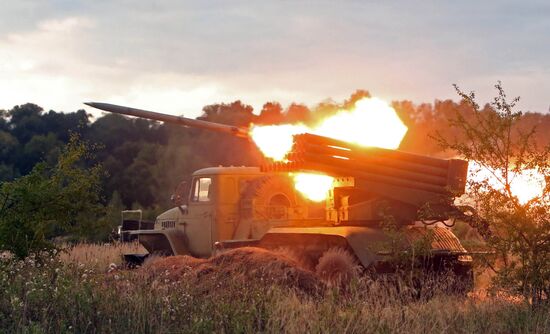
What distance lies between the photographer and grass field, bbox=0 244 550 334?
352 inches

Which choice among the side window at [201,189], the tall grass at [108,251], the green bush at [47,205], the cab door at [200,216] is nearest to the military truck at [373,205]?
the cab door at [200,216]

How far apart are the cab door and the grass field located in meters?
5.75

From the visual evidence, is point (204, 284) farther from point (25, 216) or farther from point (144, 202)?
point (144, 202)

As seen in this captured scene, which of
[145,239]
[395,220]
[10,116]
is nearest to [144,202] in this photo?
[10,116]

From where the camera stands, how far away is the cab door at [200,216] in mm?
→ 17734

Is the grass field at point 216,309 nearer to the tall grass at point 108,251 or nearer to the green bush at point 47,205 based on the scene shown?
the green bush at point 47,205

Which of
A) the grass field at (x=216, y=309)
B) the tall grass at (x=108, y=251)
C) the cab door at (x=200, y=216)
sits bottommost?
the tall grass at (x=108, y=251)

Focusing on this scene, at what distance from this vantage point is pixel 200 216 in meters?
17.9

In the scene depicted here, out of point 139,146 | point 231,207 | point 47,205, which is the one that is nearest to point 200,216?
point 231,207

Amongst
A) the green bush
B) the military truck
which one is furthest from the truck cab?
the green bush

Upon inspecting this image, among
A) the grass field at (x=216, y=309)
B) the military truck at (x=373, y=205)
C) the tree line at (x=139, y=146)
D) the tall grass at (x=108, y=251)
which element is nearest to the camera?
the grass field at (x=216, y=309)

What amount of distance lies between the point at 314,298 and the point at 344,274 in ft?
4.22

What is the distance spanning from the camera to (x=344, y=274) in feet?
42.7

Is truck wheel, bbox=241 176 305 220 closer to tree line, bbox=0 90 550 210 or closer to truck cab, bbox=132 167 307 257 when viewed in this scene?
truck cab, bbox=132 167 307 257
